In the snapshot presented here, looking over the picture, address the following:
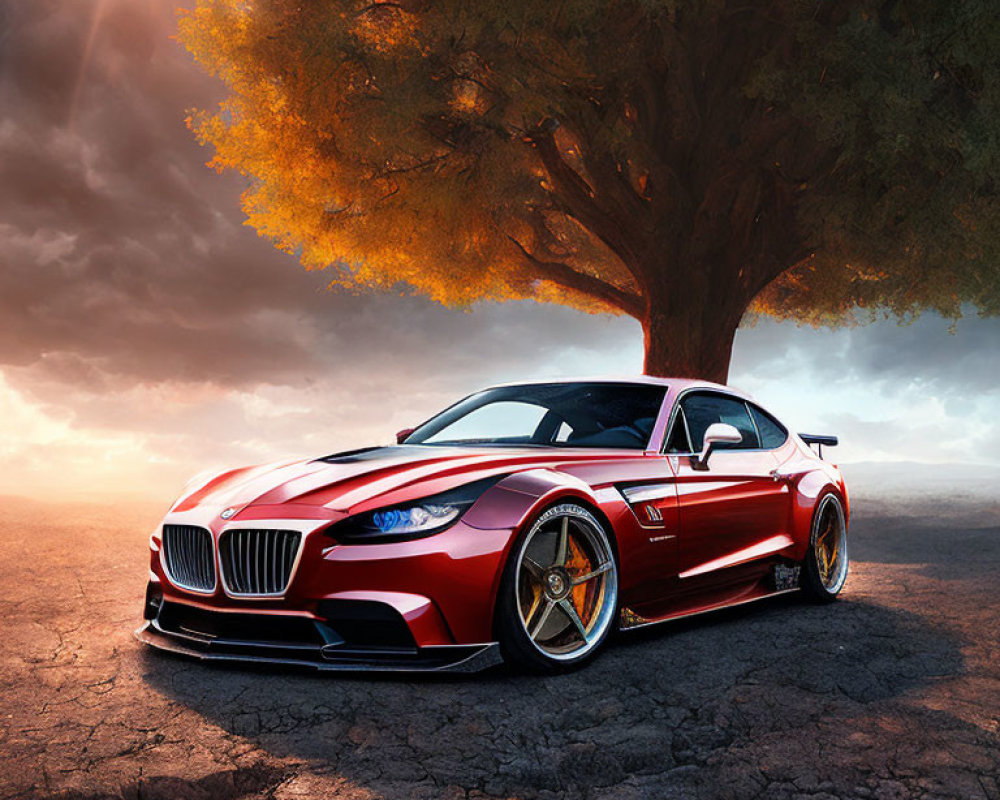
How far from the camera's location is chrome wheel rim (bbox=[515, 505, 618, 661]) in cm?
429

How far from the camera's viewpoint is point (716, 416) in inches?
243

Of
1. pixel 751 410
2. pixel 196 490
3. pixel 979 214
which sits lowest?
pixel 196 490

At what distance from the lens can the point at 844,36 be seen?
1241 centimetres

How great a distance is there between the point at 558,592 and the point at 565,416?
1.53 metres

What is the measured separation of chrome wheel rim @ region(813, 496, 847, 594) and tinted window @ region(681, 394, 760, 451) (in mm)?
850

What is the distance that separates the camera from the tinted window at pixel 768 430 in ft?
21.4

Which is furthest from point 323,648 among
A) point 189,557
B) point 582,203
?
point 582,203

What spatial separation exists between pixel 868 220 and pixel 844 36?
2810 mm

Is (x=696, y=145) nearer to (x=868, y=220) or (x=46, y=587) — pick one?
(x=868, y=220)

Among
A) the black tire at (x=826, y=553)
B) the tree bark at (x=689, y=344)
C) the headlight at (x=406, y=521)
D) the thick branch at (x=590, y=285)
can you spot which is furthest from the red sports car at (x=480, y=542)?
the thick branch at (x=590, y=285)

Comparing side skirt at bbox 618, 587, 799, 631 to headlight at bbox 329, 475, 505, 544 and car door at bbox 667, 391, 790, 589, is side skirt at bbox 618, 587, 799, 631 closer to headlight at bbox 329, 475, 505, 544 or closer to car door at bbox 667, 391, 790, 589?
car door at bbox 667, 391, 790, 589

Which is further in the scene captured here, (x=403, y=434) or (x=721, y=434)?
(x=403, y=434)

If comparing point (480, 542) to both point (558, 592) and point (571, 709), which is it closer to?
point (558, 592)

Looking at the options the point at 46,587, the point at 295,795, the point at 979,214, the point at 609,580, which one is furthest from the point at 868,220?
the point at 295,795
